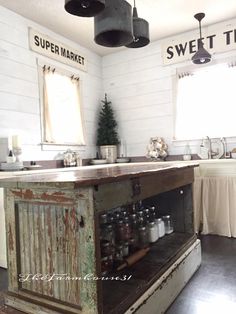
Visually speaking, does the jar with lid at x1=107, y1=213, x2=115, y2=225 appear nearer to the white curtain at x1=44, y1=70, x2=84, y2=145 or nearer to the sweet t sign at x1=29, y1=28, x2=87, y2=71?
the white curtain at x1=44, y1=70, x2=84, y2=145

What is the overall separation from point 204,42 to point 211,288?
335 cm

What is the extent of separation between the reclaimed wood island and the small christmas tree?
2811 mm

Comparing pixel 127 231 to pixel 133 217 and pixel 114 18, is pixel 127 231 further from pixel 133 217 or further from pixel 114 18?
pixel 114 18

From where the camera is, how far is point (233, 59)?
376 cm

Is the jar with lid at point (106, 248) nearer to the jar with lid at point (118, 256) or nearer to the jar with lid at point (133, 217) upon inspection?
the jar with lid at point (118, 256)

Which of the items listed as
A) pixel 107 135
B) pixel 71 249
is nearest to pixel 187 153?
pixel 107 135

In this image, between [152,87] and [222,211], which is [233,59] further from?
[222,211]

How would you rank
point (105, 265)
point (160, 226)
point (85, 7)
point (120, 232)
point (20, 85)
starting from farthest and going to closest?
point (20, 85) < point (160, 226) < point (120, 232) < point (105, 265) < point (85, 7)

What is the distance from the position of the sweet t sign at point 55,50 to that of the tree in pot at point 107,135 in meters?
0.81

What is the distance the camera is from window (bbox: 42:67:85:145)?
3742mm

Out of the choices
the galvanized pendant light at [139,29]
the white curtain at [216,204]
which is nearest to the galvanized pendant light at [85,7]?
Answer: the galvanized pendant light at [139,29]

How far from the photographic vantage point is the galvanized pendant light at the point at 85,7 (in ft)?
5.56

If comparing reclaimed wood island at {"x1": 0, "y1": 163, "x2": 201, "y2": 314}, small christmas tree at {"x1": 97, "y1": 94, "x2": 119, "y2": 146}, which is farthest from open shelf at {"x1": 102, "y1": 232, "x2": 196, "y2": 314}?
small christmas tree at {"x1": 97, "y1": 94, "x2": 119, "y2": 146}

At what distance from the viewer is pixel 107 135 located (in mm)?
4555
